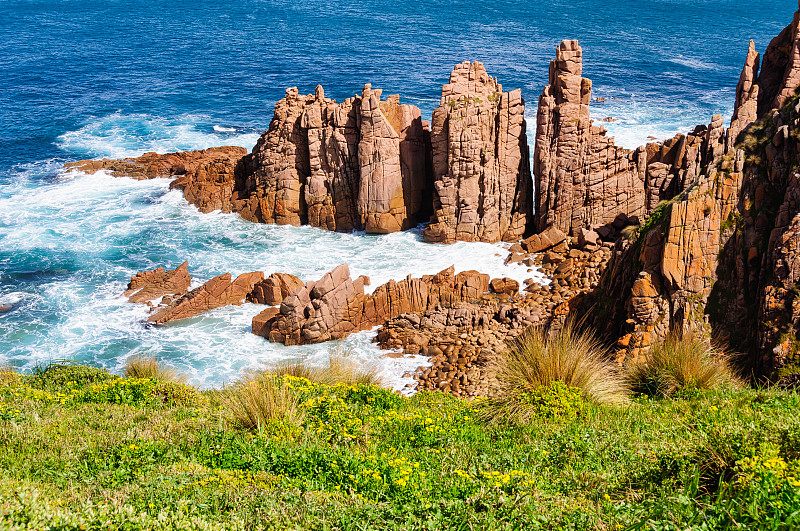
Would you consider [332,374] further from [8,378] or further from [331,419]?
[8,378]

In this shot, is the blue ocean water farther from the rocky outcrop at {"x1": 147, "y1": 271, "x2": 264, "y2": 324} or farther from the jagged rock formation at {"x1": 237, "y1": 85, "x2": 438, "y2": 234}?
the jagged rock formation at {"x1": 237, "y1": 85, "x2": 438, "y2": 234}

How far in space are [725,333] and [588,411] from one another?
7.02m

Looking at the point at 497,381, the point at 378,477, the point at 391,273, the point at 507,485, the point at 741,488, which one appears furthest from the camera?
the point at 391,273

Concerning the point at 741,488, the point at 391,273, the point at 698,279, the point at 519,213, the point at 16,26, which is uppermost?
the point at 16,26

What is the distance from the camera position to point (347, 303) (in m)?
26.5

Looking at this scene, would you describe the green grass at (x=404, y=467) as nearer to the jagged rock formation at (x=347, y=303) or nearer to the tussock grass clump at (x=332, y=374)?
the tussock grass clump at (x=332, y=374)

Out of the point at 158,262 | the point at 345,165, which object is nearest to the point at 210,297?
the point at 158,262

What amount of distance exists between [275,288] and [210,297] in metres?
2.97

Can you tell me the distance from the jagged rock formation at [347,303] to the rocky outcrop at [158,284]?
213 inches

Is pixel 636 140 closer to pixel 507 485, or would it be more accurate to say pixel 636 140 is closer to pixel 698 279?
pixel 698 279

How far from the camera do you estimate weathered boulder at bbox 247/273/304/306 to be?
2864 cm

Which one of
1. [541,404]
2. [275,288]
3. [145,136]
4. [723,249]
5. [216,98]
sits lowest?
[275,288]

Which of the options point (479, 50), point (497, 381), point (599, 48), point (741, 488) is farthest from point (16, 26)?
point (741, 488)

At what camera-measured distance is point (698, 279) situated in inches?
697
